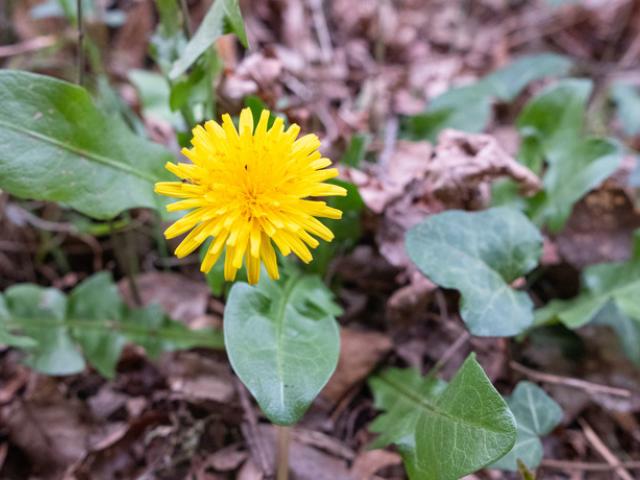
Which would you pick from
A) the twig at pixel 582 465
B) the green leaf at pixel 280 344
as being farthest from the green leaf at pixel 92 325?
the twig at pixel 582 465

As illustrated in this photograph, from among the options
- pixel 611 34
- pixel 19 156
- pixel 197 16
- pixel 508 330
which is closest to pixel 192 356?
pixel 19 156

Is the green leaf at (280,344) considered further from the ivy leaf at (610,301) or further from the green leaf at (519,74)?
the green leaf at (519,74)

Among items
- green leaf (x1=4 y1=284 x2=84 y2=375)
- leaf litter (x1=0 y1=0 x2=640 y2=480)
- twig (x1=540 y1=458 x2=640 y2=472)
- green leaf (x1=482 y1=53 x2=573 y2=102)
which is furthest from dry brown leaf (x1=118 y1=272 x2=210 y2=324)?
green leaf (x1=482 y1=53 x2=573 y2=102)

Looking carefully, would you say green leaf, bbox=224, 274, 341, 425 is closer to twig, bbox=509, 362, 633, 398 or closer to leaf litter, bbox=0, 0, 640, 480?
leaf litter, bbox=0, 0, 640, 480

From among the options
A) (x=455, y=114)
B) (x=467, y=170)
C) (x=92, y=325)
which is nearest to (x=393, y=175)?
(x=467, y=170)

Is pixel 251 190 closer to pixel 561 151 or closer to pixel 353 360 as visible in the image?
pixel 353 360

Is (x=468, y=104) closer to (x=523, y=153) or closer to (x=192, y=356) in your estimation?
(x=523, y=153)

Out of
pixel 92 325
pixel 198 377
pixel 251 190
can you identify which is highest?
pixel 251 190
